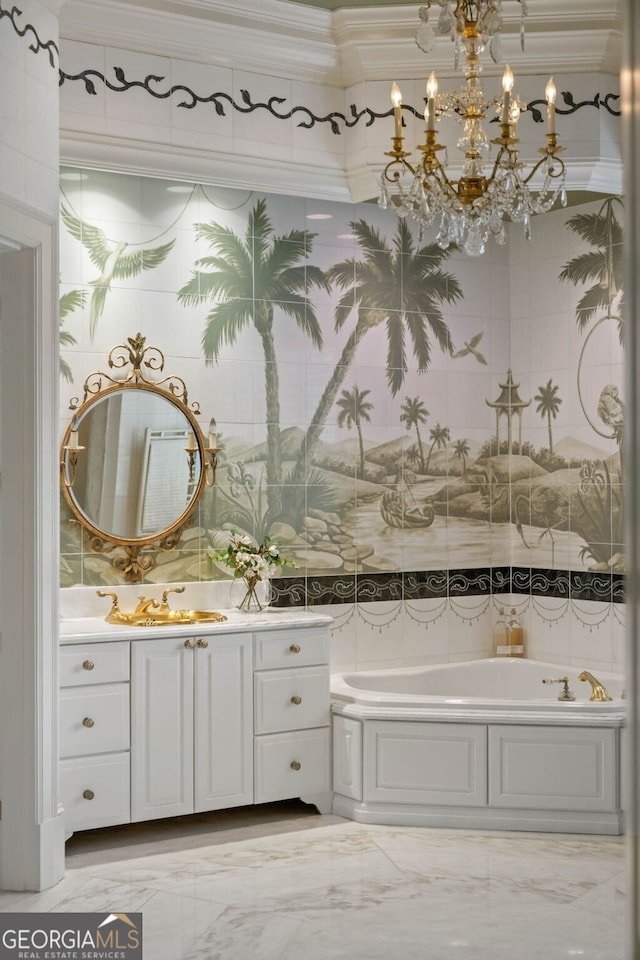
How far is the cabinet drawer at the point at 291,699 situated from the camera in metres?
4.50

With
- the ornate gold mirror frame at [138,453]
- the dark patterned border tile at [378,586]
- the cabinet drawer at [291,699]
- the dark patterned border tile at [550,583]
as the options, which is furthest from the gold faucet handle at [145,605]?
the dark patterned border tile at [550,583]

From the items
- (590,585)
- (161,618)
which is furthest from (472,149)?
(590,585)

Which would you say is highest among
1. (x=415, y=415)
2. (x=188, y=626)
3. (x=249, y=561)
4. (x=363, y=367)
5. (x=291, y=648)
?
(x=363, y=367)

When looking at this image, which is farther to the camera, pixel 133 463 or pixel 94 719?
pixel 133 463

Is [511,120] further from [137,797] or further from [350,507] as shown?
[137,797]

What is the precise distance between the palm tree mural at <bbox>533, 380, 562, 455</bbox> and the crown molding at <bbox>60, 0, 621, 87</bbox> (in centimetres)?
157

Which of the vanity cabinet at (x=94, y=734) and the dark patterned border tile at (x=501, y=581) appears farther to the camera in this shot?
the dark patterned border tile at (x=501, y=581)

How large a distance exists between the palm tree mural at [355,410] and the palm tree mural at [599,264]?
46.5 inches

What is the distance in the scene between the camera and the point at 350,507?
525 centimetres

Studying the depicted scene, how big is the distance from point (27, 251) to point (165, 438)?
1.26 meters

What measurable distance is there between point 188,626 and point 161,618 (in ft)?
0.72

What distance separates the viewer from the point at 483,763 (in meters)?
4.43

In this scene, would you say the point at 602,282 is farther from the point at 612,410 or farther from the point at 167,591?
the point at 167,591

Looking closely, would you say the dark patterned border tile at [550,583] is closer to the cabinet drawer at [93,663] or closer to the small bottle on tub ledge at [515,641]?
the small bottle on tub ledge at [515,641]
